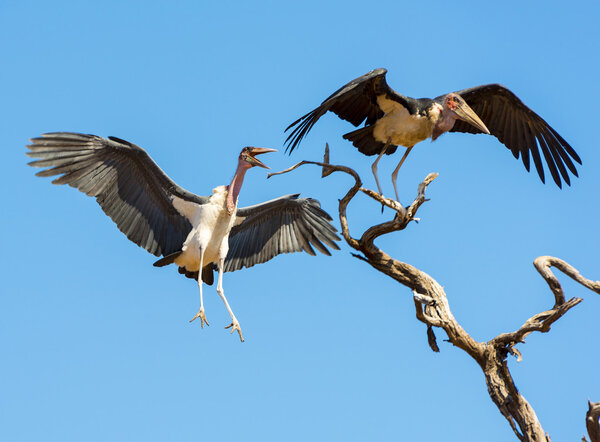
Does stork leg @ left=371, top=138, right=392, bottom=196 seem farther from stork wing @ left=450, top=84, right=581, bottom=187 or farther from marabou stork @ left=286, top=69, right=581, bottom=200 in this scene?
stork wing @ left=450, top=84, right=581, bottom=187

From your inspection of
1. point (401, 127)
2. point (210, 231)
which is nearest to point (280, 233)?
point (210, 231)

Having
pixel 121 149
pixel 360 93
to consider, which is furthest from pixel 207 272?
pixel 360 93

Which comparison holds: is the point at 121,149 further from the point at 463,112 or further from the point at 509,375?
the point at 509,375

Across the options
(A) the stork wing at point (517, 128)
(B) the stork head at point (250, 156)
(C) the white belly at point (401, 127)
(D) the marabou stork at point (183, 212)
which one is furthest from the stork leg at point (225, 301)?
(A) the stork wing at point (517, 128)

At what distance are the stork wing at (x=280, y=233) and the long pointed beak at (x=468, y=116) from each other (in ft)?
7.47

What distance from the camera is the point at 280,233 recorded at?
13023mm

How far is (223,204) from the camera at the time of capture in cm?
1212

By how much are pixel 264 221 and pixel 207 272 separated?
1.08 meters

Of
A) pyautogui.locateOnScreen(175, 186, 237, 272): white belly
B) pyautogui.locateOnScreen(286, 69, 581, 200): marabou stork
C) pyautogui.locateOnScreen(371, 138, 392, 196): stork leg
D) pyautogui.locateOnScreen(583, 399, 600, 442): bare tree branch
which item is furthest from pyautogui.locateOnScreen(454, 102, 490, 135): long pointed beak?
pyautogui.locateOnScreen(583, 399, 600, 442): bare tree branch

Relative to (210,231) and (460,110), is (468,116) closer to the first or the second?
(460,110)

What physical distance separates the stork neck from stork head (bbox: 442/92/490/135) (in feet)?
9.28

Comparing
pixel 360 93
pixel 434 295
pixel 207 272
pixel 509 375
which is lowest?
pixel 509 375

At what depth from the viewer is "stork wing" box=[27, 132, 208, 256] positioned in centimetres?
1134

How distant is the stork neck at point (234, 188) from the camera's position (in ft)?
39.8
